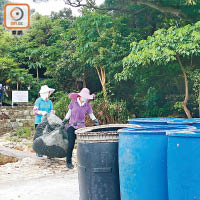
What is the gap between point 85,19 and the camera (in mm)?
13609

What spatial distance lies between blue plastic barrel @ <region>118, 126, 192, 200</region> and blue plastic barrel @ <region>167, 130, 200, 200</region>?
16 centimetres

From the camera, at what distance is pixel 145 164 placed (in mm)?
3451

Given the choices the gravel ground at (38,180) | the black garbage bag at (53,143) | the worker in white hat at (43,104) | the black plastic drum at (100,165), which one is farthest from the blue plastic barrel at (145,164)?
the worker in white hat at (43,104)

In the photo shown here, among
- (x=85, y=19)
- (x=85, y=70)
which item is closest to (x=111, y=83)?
(x=85, y=70)

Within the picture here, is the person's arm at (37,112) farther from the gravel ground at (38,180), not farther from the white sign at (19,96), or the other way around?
the white sign at (19,96)

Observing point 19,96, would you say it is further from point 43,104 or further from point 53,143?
point 53,143

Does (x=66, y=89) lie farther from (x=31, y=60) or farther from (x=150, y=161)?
(x=150, y=161)

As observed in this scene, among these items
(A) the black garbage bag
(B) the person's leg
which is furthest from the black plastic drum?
(A) the black garbage bag

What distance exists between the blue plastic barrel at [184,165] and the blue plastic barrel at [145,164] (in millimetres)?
164

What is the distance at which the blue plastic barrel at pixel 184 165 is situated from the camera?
3.10 m

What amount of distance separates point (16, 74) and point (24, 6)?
7.35 m

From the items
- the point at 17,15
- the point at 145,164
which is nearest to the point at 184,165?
the point at 145,164

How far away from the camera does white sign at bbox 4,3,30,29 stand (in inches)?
423

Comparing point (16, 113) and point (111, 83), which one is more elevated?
point (111, 83)
